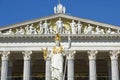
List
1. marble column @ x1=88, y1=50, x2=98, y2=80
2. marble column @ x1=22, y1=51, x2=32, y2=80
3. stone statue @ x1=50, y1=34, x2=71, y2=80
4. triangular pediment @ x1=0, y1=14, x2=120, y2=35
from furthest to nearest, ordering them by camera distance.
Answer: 1. triangular pediment @ x1=0, y1=14, x2=120, y2=35
2. marble column @ x1=22, y1=51, x2=32, y2=80
3. marble column @ x1=88, y1=50, x2=98, y2=80
4. stone statue @ x1=50, y1=34, x2=71, y2=80

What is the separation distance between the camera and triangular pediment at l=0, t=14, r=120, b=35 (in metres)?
33.0

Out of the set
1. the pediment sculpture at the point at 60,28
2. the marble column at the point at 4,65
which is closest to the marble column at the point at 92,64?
the pediment sculpture at the point at 60,28

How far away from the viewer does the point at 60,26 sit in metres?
32.7

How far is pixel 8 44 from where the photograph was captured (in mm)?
33281

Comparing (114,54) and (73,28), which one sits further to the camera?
(73,28)

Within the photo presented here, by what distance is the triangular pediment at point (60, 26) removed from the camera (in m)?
33.0

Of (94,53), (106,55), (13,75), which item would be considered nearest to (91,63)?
(94,53)

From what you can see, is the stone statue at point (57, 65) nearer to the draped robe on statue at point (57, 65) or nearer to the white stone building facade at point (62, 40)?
the draped robe on statue at point (57, 65)

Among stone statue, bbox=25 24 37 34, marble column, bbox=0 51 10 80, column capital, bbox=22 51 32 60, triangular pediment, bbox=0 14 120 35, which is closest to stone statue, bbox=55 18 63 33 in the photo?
triangular pediment, bbox=0 14 120 35

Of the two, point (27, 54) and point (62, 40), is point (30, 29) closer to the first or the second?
point (27, 54)

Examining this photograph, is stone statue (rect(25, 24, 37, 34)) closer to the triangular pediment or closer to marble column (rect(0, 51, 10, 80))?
the triangular pediment

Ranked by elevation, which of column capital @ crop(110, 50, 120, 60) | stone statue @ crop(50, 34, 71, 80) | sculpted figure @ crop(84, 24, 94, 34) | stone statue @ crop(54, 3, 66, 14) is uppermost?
stone statue @ crop(54, 3, 66, 14)

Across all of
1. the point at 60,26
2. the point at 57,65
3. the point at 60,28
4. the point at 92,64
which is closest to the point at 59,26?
the point at 60,26

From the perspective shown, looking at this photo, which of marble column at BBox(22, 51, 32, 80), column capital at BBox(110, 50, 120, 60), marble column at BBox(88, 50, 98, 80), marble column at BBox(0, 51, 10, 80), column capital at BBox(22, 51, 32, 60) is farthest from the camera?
column capital at BBox(22, 51, 32, 60)
